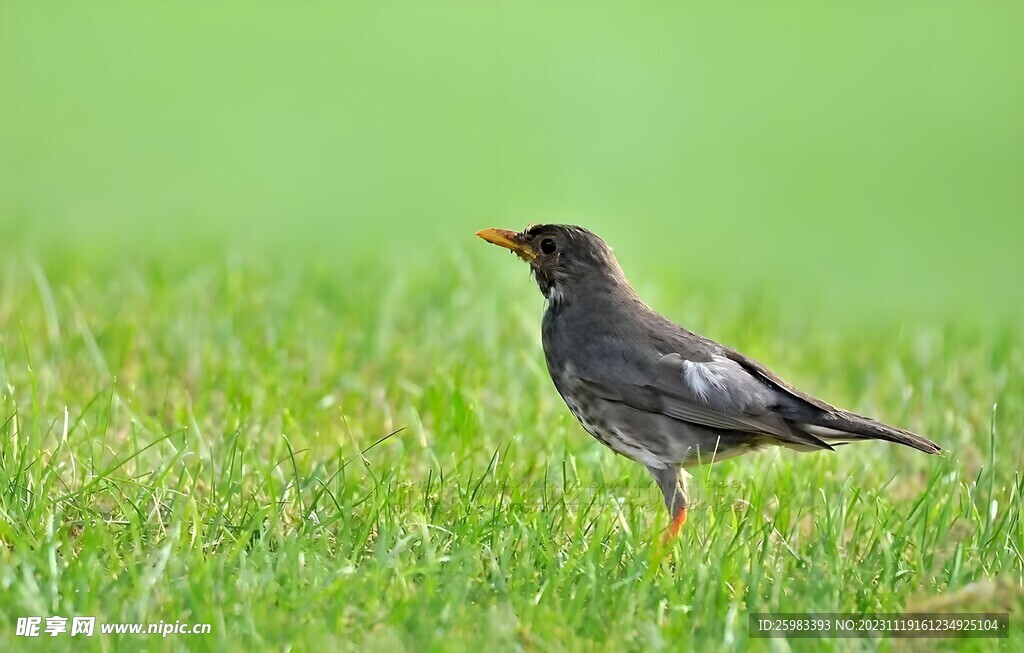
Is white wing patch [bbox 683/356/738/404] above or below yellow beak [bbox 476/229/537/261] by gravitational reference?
below

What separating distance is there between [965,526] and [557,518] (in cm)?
164

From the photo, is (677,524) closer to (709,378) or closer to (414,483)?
(709,378)

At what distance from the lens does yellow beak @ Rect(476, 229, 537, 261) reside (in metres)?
6.07

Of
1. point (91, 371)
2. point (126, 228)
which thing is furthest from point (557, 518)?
point (126, 228)

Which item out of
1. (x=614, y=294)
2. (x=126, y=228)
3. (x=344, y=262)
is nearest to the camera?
(x=614, y=294)

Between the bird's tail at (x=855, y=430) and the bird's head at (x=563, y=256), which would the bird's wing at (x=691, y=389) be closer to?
the bird's tail at (x=855, y=430)

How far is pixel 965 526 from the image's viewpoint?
5.64 meters

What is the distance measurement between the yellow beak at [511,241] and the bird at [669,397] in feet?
0.89

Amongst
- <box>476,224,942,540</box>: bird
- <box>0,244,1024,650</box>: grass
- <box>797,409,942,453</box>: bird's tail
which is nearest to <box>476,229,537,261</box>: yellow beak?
<box>476,224,942,540</box>: bird

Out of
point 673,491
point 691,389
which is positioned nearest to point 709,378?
point 691,389

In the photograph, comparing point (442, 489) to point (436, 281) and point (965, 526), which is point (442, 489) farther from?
point (436, 281)

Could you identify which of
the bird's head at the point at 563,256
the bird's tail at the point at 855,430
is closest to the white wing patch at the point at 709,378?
the bird's tail at the point at 855,430

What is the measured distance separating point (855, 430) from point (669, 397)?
0.72 meters

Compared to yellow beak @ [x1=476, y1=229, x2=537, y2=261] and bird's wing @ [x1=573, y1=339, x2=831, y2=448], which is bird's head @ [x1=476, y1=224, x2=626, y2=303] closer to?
yellow beak @ [x1=476, y1=229, x2=537, y2=261]
